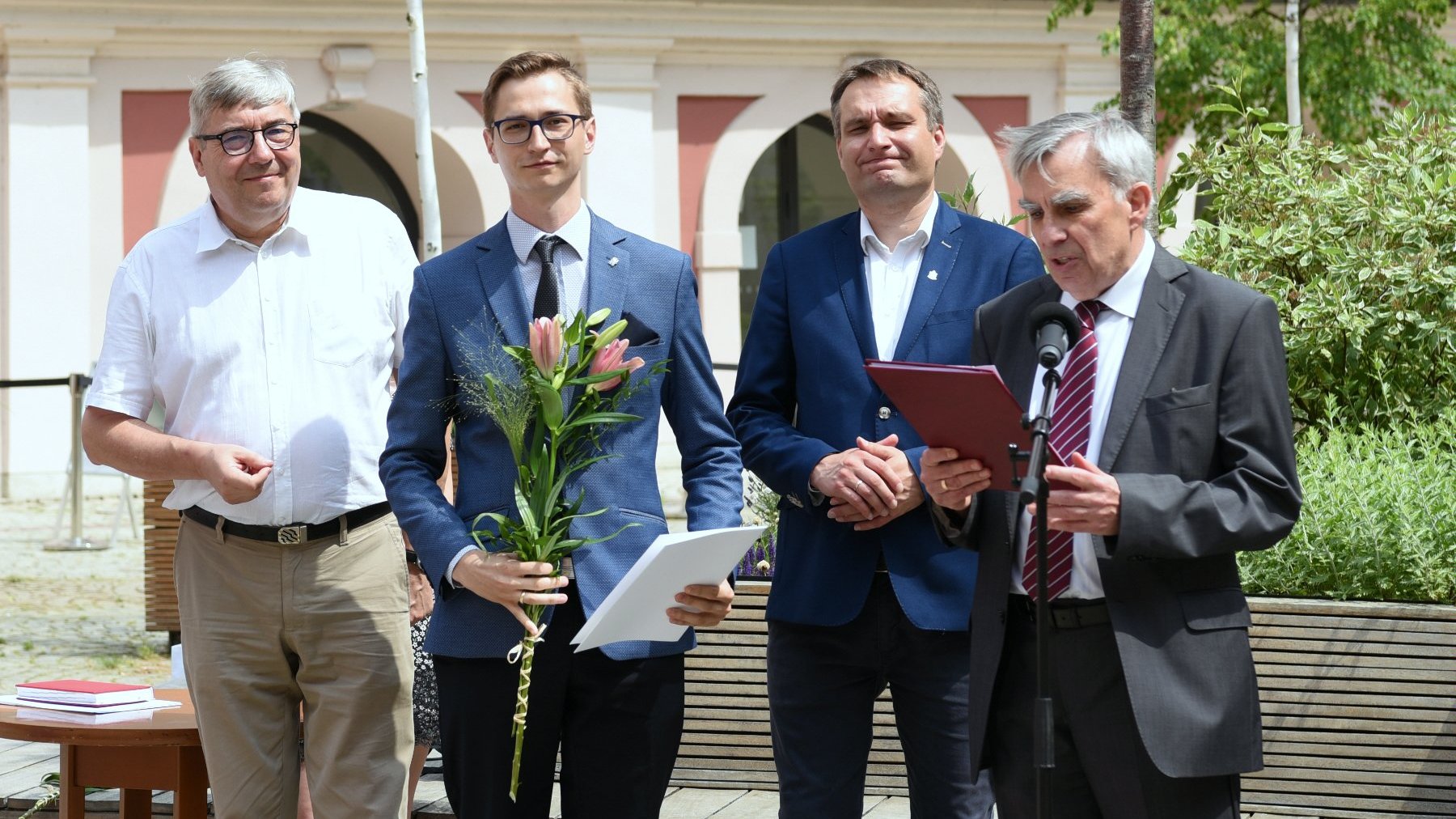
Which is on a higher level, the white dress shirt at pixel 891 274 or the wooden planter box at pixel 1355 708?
the white dress shirt at pixel 891 274

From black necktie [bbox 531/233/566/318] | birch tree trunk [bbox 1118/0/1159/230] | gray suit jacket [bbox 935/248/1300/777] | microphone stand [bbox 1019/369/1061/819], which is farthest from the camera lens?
birch tree trunk [bbox 1118/0/1159/230]

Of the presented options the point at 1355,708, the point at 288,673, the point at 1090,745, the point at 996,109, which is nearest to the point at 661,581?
the point at 1090,745

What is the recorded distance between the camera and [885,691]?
5.64 m

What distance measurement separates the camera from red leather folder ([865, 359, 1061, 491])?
2.93 m

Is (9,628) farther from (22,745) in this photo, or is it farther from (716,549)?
(716,549)

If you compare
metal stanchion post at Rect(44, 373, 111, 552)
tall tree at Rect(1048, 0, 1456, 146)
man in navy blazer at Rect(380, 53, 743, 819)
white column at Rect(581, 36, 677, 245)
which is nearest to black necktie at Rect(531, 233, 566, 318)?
man in navy blazer at Rect(380, 53, 743, 819)

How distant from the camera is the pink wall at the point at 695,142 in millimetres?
16828

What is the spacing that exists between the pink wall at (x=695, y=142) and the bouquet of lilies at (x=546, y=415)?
13.5m

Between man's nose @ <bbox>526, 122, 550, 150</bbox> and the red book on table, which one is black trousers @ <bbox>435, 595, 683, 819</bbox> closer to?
man's nose @ <bbox>526, 122, 550, 150</bbox>

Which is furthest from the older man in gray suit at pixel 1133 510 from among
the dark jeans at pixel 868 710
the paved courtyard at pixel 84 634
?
the paved courtyard at pixel 84 634

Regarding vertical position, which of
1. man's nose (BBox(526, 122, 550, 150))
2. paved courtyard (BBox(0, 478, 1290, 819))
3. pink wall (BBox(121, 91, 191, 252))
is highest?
pink wall (BBox(121, 91, 191, 252))

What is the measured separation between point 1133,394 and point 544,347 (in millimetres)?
1146

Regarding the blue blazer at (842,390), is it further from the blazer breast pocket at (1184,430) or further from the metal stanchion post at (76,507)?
the metal stanchion post at (76,507)

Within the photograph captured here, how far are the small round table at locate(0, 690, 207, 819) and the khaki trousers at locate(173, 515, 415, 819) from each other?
398 mm
